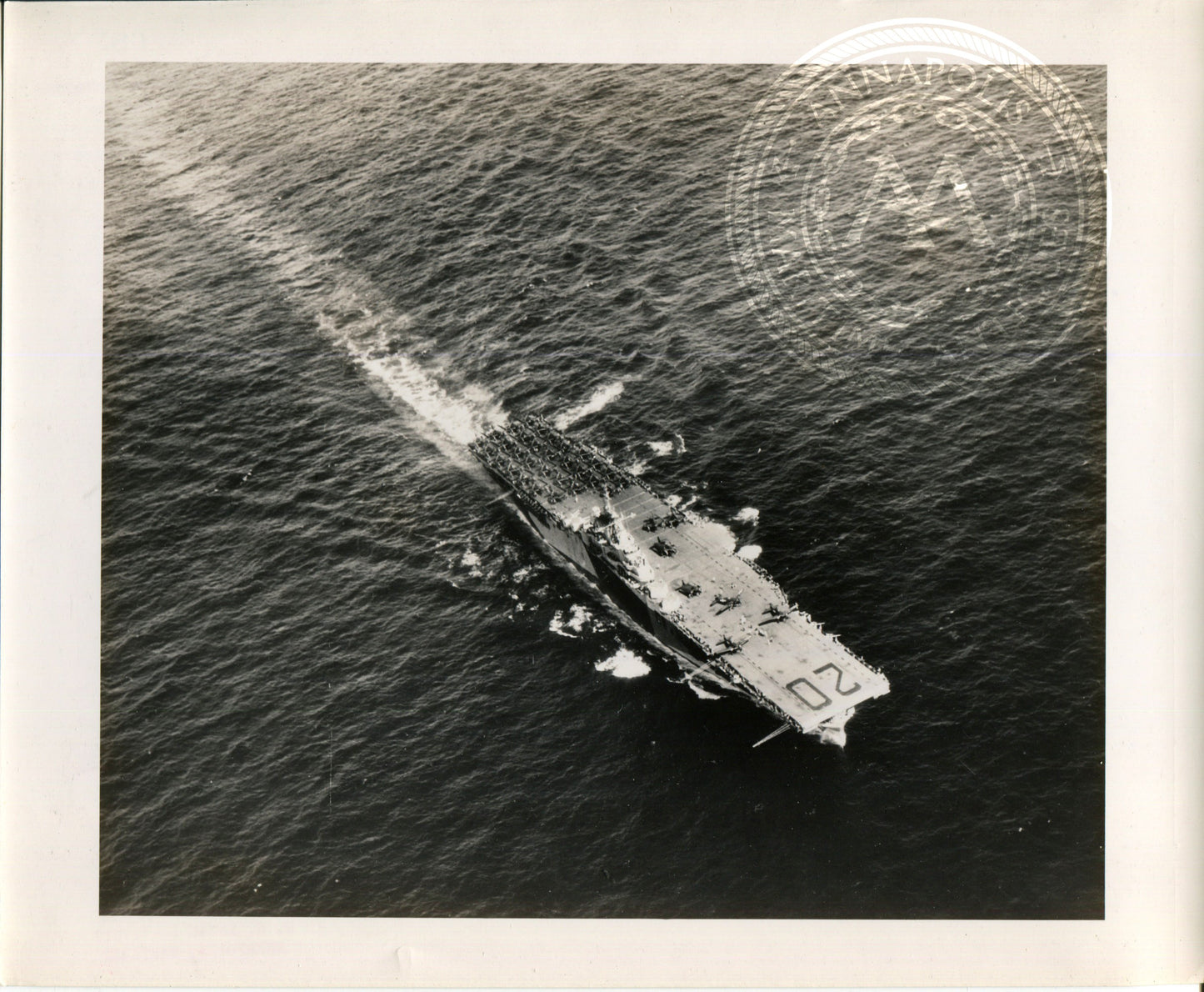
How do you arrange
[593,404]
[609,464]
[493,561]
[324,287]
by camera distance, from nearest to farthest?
[324,287]
[593,404]
[609,464]
[493,561]

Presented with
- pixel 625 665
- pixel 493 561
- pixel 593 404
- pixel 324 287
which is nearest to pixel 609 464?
pixel 593 404

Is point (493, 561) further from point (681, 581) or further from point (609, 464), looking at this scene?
point (681, 581)

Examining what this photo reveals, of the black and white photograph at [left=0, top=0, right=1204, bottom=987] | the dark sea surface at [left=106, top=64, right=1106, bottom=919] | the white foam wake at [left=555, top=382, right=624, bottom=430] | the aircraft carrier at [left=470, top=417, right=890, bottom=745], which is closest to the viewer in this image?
the black and white photograph at [left=0, top=0, right=1204, bottom=987]

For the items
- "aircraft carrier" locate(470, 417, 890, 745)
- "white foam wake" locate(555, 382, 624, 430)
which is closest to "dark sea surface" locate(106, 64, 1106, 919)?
"white foam wake" locate(555, 382, 624, 430)

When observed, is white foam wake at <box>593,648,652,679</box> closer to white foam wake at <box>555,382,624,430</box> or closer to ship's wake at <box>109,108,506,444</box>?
white foam wake at <box>555,382,624,430</box>

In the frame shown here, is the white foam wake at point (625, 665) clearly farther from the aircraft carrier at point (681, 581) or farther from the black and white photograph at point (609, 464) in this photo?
the aircraft carrier at point (681, 581)
